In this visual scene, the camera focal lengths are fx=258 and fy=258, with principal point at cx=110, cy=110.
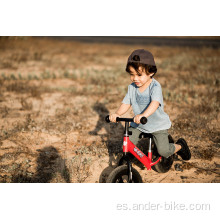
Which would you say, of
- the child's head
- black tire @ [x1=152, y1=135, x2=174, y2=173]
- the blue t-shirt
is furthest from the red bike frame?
the child's head

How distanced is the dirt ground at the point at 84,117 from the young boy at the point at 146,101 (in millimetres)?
747

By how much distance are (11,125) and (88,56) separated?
33.3ft

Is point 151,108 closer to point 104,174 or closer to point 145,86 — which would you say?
point 145,86

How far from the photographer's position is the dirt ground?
434 centimetres

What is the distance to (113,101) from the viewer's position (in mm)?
7809

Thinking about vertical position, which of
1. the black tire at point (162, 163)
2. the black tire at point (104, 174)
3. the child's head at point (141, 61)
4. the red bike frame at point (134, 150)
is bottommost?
the black tire at point (104, 174)

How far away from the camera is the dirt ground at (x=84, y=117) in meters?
4.34

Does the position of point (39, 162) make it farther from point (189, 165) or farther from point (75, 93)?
point (75, 93)

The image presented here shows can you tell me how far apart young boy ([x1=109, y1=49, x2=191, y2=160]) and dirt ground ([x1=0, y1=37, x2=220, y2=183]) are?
747 mm

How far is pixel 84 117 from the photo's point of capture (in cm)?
669

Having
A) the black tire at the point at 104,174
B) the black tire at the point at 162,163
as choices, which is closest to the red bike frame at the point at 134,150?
the black tire at the point at 162,163

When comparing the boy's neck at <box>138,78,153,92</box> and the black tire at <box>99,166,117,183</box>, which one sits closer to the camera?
the boy's neck at <box>138,78,153,92</box>

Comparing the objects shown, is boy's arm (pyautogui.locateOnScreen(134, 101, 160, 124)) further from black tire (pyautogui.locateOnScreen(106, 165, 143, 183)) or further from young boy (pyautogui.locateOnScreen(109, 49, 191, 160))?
black tire (pyautogui.locateOnScreen(106, 165, 143, 183))

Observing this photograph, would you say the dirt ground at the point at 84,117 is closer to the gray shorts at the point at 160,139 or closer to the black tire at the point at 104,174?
the black tire at the point at 104,174
